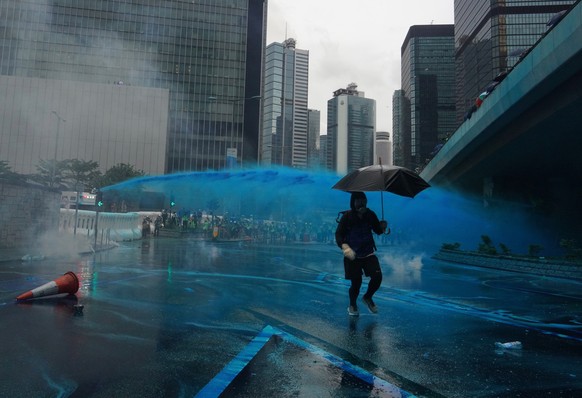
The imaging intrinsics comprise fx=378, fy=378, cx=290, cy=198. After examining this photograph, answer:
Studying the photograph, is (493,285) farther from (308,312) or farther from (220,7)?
(220,7)

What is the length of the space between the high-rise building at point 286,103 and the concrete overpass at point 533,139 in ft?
284

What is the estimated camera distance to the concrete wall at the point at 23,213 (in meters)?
13.4

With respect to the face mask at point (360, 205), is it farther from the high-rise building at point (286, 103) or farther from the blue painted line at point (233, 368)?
the high-rise building at point (286, 103)

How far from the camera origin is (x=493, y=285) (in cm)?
841

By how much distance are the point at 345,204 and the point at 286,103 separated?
104m

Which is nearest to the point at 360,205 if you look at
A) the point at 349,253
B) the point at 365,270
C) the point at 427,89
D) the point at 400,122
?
the point at 349,253

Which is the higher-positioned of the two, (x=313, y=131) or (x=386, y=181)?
(x=313, y=131)

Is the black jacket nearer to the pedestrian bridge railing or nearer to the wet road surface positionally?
the wet road surface

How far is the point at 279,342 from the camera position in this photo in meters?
3.73

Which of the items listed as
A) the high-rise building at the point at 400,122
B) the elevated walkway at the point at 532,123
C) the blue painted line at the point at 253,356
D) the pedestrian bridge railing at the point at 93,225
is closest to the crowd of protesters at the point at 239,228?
the pedestrian bridge railing at the point at 93,225

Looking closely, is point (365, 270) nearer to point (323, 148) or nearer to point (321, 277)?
point (321, 277)

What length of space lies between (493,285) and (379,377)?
6.75 m

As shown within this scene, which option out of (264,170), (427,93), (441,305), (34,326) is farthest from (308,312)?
(427,93)

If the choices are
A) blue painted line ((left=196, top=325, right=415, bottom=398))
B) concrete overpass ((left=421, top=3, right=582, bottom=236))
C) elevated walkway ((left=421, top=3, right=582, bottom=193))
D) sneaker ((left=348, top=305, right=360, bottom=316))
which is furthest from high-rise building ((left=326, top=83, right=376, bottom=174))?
blue painted line ((left=196, top=325, right=415, bottom=398))
